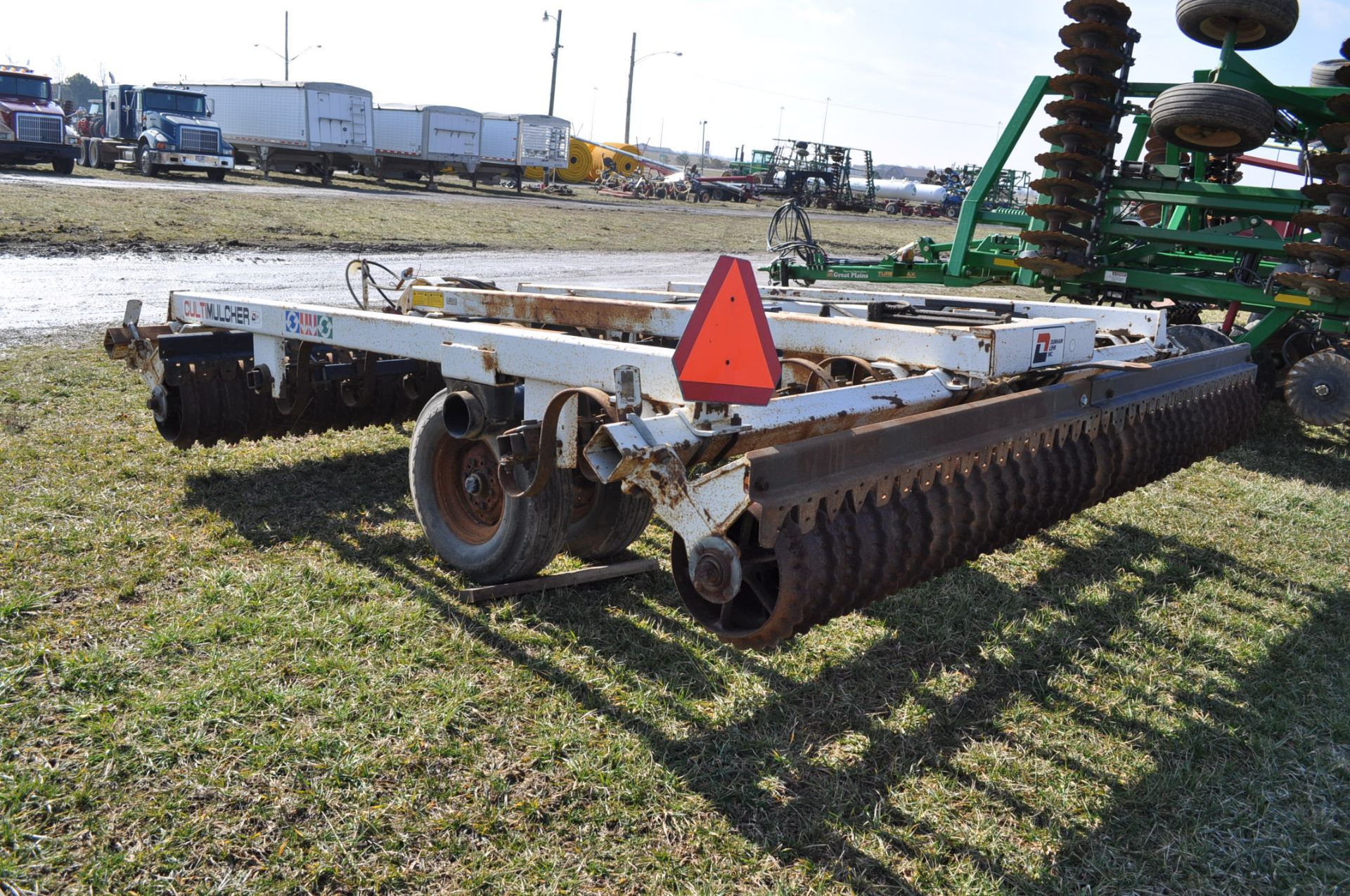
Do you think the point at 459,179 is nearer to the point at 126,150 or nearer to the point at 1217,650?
the point at 126,150

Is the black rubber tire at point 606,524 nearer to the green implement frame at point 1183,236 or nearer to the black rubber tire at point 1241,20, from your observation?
the green implement frame at point 1183,236

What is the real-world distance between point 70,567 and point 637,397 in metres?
2.49

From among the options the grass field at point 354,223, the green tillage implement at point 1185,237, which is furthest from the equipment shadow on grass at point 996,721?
the grass field at point 354,223

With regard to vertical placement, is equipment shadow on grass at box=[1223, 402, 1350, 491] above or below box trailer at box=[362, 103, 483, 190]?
below

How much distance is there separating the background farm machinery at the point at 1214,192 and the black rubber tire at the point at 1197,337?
0.07ft

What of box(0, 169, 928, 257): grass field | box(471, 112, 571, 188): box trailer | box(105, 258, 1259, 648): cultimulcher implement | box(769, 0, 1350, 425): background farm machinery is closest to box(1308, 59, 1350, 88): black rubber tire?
box(769, 0, 1350, 425): background farm machinery

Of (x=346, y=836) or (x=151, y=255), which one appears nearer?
(x=346, y=836)

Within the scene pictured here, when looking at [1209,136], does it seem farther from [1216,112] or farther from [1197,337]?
[1197,337]

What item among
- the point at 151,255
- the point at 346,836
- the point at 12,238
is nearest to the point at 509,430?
the point at 346,836

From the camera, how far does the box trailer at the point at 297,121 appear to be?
30.8m

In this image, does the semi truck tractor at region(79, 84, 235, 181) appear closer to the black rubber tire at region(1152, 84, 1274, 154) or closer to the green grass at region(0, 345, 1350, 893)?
the green grass at region(0, 345, 1350, 893)

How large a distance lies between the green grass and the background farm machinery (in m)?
2.44

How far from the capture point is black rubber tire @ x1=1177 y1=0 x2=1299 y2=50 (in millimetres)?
6688

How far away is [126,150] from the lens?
29.1 m
